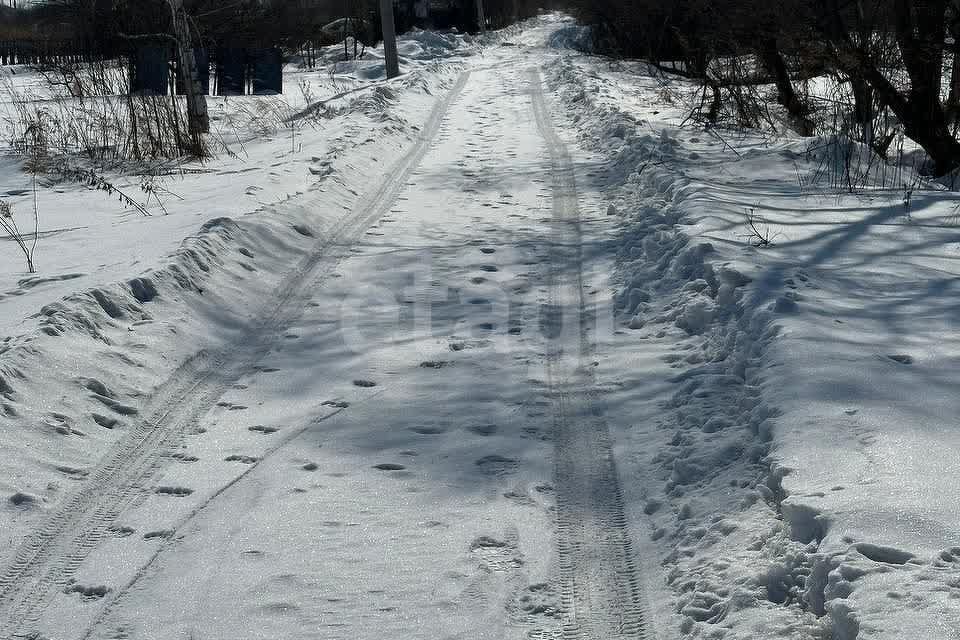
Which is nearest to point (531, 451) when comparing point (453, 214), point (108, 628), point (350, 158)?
point (108, 628)

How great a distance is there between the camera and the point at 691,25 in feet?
64.2

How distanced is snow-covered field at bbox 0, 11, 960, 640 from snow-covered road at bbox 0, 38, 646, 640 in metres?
0.02

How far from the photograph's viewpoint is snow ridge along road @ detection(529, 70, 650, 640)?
9.12ft

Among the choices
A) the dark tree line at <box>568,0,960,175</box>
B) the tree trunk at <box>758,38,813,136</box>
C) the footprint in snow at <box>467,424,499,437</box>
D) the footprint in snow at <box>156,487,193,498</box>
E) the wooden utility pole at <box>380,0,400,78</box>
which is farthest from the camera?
the wooden utility pole at <box>380,0,400,78</box>

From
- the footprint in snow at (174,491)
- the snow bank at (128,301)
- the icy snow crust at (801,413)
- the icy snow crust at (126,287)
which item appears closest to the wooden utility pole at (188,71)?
the icy snow crust at (126,287)

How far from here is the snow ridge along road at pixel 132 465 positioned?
2.89 m

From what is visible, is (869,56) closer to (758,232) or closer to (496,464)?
(758,232)

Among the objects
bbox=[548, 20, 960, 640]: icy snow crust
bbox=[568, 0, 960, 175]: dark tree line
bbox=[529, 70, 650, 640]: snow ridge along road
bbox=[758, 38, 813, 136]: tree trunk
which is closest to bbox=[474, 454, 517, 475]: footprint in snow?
bbox=[529, 70, 650, 640]: snow ridge along road

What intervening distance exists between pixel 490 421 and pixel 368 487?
29.9 inches

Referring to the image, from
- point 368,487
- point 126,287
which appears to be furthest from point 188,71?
point 368,487

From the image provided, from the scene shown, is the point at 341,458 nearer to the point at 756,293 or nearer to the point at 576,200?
the point at 756,293

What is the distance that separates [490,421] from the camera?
13.3 feet

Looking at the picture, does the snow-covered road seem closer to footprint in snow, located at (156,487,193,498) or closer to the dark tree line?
footprint in snow, located at (156,487,193,498)

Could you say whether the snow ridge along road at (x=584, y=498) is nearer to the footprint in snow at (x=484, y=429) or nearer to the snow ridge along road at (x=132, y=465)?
the footprint in snow at (x=484, y=429)
